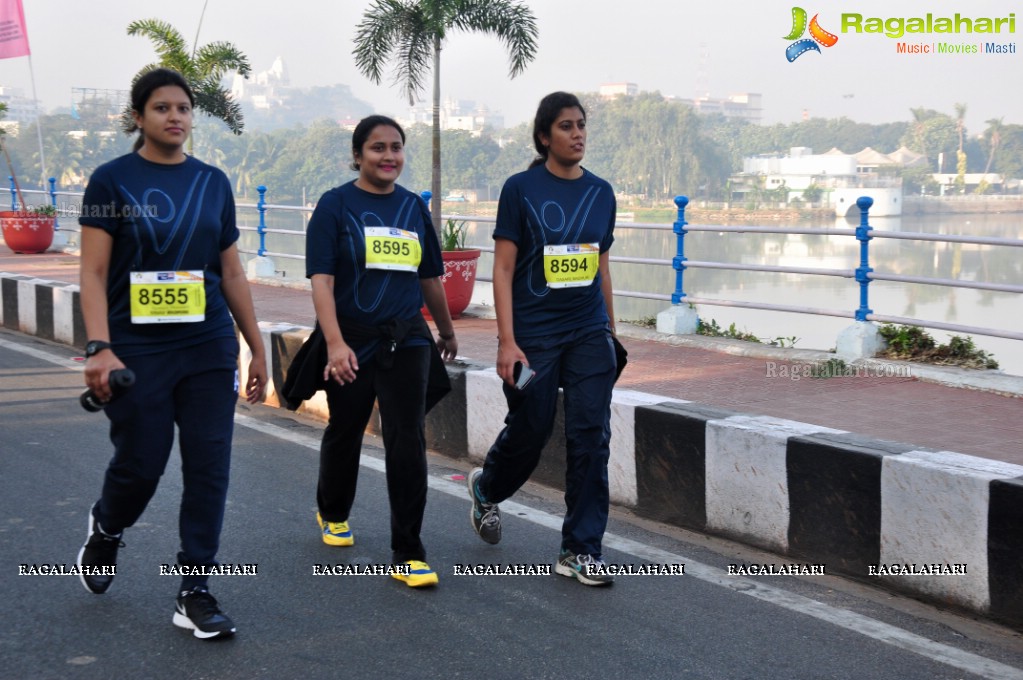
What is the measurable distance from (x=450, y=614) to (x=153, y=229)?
1.50 meters

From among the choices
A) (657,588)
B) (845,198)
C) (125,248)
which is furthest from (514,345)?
(845,198)

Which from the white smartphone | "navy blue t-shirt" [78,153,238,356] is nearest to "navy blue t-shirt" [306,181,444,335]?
the white smartphone

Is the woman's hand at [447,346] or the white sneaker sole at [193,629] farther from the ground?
the woman's hand at [447,346]

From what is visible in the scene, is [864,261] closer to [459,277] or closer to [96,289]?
[459,277]

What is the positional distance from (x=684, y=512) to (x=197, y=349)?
223 centimetres

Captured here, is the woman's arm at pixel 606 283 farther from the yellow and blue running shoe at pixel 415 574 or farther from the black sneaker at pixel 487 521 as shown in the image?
the yellow and blue running shoe at pixel 415 574

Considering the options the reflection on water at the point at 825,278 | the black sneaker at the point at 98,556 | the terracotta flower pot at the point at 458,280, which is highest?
the terracotta flower pot at the point at 458,280

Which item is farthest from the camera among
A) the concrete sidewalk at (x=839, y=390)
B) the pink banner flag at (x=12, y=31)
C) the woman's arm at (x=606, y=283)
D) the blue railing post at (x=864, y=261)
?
the pink banner flag at (x=12, y=31)

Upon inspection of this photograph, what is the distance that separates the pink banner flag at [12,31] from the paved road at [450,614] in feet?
62.7

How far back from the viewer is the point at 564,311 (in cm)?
429

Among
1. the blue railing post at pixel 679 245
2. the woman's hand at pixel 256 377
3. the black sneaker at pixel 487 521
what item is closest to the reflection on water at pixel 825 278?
the blue railing post at pixel 679 245

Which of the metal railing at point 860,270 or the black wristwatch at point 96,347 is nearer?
the black wristwatch at point 96,347

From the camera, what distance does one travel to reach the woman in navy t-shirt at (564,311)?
4223 mm

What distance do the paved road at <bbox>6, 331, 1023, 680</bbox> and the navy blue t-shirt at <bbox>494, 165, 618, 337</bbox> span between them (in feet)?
2.99
